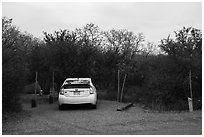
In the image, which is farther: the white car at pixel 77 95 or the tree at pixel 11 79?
the white car at pixel 77 95

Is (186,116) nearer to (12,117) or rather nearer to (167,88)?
(167,88)

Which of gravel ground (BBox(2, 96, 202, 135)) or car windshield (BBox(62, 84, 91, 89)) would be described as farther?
car windshield (BBox(62, 84, 91, 89))

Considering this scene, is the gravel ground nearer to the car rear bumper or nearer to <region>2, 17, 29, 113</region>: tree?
<region>2, 17, 29, 113</region>: tree

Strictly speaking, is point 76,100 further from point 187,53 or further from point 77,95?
point 187,53

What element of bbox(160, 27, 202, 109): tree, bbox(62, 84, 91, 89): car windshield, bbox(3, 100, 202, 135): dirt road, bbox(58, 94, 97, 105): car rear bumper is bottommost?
bbox(3, 100, 202, 135): dirt road

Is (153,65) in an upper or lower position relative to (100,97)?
upper

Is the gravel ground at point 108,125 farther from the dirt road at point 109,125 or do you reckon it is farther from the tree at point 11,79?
the tree at point 11,79

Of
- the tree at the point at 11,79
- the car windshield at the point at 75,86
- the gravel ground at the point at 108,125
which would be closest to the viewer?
the gravel ground at the point at 108,125

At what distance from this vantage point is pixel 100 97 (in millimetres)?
19938

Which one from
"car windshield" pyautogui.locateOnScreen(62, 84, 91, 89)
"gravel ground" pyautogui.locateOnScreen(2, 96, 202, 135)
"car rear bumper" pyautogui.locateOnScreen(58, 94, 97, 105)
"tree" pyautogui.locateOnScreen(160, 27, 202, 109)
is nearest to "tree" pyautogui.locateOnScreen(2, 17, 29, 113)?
"gravel ground" pyautogui.locateOnScreen(2, 96, 202, 135)

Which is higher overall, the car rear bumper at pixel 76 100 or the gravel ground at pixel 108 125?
the car rear bumper at pixel 76 100

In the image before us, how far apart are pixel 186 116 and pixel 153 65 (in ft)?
16.1

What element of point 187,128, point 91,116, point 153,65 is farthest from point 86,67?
point 187,128

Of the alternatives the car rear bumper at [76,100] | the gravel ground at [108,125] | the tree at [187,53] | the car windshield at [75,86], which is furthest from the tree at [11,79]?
the tree at [187,53]
